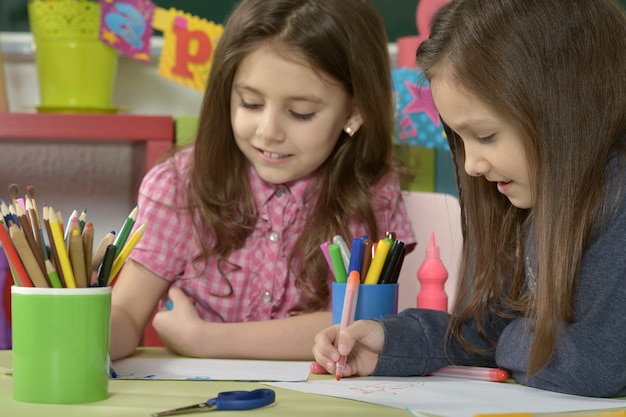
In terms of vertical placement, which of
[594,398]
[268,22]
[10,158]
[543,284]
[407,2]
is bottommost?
[594,398]

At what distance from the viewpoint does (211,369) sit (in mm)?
956

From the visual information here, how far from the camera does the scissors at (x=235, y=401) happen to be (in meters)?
0.70

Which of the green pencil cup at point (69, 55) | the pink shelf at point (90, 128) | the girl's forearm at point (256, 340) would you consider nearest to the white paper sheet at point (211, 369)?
the girl's forearm at point (256, 340)

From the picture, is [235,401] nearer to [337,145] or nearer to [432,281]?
[432,281]

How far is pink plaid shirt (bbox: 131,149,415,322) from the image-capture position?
130cm

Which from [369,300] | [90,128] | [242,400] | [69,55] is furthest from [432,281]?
[69,55]

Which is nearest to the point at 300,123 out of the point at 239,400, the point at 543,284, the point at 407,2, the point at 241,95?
the point at 241,95

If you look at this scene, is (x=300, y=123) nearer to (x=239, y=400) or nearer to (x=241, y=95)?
(x=241, y=95)

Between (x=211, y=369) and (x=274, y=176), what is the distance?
38 cm

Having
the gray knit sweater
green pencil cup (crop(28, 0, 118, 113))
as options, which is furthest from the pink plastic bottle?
green pencil cup (crop(28, 0, 118, 113))

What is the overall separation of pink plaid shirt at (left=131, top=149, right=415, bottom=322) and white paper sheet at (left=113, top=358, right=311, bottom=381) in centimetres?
27

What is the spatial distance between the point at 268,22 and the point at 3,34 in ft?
3.00

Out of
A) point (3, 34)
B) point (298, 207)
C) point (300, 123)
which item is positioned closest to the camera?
point (300, 123)

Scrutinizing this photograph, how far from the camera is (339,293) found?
100cm
